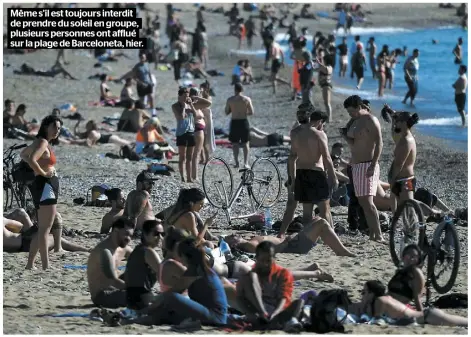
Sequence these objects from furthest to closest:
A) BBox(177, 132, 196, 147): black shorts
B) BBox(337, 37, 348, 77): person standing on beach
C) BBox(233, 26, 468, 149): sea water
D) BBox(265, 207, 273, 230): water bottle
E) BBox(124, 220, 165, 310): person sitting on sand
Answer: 1. BBox(337, 37, 348, 77): person standing on beach
2. BBox(233, 26, 468, 149): sea water
3. BBox(177, 132, 196, 147): black shorts
4. BBox(265, 207, 273, 230): water bottle
5. BBox(124, 220, 165, 310): person sitting on sand

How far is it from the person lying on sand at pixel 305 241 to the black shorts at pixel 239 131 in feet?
17.2

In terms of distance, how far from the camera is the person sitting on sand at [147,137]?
17.2 metres

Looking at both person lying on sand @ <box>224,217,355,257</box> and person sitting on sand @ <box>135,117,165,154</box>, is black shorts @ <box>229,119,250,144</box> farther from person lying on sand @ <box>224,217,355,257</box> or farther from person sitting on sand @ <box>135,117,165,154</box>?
person lying on sand @ <box>224,217,355,257</box>

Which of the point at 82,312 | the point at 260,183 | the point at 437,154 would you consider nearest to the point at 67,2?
the point at 437,154

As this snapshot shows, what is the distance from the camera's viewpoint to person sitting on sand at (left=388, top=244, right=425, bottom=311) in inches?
316

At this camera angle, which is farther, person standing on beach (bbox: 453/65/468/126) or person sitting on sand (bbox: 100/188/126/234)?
person standing on beach (bbox: 453/65/468/126)

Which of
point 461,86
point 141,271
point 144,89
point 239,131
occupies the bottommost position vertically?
point 141,271

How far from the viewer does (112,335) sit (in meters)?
7.41

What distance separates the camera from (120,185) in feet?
47.3

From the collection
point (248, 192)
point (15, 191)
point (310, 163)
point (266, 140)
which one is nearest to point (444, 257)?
point (310, 163)

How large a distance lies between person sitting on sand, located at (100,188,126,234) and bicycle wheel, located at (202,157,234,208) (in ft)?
4.70

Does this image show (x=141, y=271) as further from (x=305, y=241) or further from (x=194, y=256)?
(x=305, y=241)

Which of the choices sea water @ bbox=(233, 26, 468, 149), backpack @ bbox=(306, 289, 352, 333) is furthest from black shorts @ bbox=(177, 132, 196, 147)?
sea water @ bbox=(233, 26, 468, 149)

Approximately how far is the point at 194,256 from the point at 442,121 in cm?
1806
